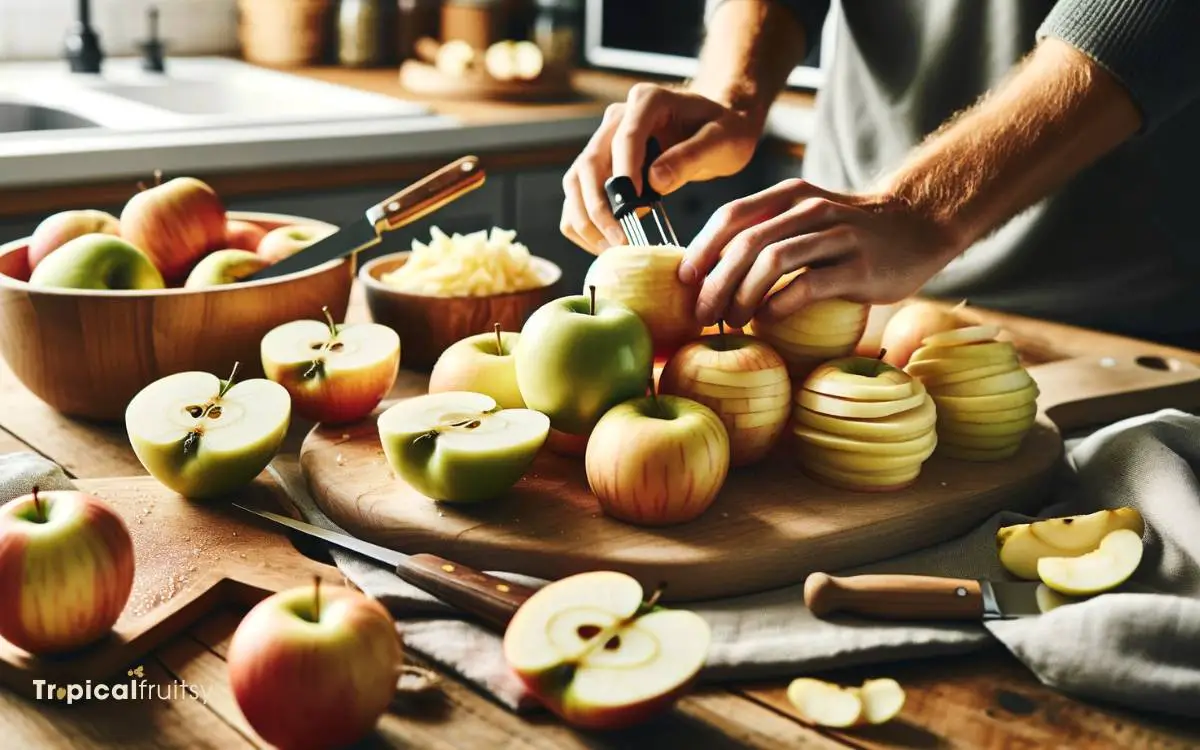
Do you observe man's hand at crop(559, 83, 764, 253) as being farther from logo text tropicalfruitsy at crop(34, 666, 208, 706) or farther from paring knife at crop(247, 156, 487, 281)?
logo text tropicalfruitsy at crop(34, 666, 208, 706)

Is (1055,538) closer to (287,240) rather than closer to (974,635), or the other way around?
(974,635)

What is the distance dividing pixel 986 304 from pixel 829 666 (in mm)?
987

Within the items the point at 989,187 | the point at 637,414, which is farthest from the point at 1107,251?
the point at 637,414

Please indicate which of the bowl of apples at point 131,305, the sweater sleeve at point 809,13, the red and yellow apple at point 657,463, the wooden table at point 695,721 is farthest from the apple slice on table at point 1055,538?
the sweater sleeve at point 809,13

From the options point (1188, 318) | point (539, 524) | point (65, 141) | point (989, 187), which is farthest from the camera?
point (65, 141)

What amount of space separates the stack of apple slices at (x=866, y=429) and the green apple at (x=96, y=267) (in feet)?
2.06

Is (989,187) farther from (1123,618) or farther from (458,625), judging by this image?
(458,625)

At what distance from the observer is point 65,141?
1942mm

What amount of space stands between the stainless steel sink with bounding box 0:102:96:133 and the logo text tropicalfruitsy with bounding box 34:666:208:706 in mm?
1965

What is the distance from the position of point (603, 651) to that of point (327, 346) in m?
0.51

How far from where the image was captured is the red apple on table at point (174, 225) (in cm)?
124

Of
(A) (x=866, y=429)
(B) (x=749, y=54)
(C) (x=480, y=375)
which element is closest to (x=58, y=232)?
(C) (x=480, y=375)

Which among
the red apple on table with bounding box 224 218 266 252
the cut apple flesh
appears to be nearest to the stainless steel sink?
the red apple on table with bounding box 224 218 266 252

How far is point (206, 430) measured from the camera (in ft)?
3.16
